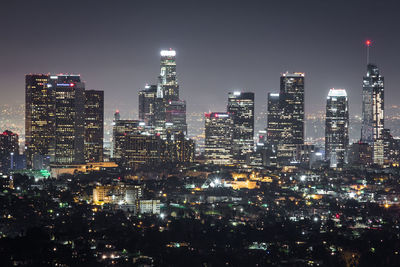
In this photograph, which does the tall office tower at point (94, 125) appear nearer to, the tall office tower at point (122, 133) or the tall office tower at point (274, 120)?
the tall office tower at point (122, 133)

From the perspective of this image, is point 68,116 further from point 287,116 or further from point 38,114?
point 287,116

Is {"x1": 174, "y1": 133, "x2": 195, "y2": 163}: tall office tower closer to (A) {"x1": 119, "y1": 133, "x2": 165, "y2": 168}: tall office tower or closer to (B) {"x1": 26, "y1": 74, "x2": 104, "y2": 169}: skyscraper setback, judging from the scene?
(A) {"x1": 119, "y1": 133, "x2": 165, "y2": 168}: tall office tower

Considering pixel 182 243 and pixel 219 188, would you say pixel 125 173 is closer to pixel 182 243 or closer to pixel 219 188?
pixel 219 188

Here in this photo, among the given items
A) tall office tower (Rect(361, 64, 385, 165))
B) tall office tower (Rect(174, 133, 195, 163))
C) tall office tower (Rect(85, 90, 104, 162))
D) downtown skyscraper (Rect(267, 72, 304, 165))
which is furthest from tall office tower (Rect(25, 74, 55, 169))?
tall office tower (Rect(361, 64, 385, 165))

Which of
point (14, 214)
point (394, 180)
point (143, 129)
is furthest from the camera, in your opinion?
point (143, 129)

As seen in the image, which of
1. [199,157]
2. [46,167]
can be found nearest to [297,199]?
[46,167]

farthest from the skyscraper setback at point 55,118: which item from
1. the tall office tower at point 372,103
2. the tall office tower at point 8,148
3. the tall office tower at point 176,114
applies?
the tall office tower at point 372,103
